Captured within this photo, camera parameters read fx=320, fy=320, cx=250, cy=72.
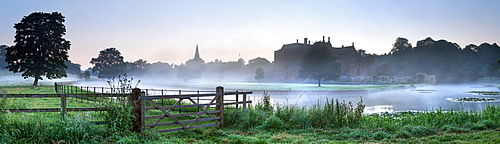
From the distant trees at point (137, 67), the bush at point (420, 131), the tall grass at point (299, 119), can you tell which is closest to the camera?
the bush at point (420, 131)

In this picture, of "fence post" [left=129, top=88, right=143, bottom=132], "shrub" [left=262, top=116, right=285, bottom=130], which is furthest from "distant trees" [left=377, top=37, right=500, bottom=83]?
"fence post" [left=129, top=88, right=143, bottom=132]

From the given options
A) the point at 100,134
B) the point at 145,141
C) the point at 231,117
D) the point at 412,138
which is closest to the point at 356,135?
the point at 412,138

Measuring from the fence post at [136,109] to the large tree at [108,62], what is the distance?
7463 centimetres

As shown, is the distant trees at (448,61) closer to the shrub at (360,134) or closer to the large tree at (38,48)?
the large tree at (38,48)

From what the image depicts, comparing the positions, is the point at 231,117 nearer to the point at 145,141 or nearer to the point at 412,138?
the point at 145,141

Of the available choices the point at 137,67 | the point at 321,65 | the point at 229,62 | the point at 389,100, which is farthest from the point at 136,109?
the point at 229,62

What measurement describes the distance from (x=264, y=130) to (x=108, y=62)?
78006mm

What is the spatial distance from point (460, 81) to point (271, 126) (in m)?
84.7

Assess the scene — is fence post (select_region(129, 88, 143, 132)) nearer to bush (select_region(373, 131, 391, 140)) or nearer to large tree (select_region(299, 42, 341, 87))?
bush (select_region(373, 131, 391, 140))

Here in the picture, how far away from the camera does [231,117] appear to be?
10031 mm

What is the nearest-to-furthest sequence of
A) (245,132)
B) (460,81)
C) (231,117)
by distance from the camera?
(245,132) < (231,117) < (460,81)

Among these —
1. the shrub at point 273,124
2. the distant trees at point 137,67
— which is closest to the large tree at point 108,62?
the distant trees at point 137,67

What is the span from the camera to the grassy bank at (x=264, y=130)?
20.2ft

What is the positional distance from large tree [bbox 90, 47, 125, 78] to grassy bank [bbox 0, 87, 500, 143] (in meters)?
73.1
